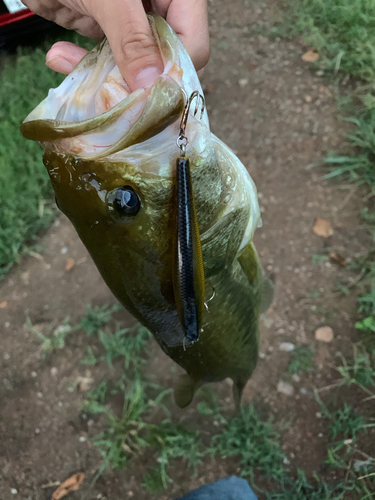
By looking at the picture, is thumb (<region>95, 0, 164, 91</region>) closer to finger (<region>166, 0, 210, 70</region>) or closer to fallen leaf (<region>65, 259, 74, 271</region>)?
finger (<region>166, 0, 210, 70</region>)

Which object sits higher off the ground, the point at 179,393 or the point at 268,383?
the point at 179,393

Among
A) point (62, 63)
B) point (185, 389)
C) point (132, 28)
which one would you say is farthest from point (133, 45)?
point (185, 389)

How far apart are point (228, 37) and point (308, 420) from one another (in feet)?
11.7

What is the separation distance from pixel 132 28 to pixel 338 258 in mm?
2377

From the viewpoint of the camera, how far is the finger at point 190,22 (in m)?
1.66

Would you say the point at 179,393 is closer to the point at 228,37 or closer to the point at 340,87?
the point at 340,87

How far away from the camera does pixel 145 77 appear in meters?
1.13

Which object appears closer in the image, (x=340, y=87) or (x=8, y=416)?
(x=8, y=416)

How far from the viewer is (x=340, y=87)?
11.0 feet

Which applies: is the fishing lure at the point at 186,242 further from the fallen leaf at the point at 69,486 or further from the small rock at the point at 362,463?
the fallen leaf at the point at 69,486

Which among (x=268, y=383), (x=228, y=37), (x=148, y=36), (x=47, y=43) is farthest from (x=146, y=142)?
(x=47, y=43)

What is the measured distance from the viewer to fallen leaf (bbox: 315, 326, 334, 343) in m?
2.83

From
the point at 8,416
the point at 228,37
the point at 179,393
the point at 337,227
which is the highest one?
the point at 228,37

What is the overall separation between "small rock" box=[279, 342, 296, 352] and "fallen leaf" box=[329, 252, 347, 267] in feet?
2.45
